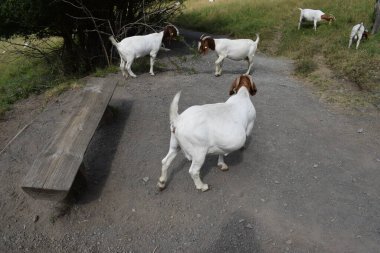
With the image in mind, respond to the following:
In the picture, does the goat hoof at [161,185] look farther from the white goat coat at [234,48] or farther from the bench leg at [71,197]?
the white goat coat at [234,48]

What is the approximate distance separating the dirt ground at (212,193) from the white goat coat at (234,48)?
2.42 metres

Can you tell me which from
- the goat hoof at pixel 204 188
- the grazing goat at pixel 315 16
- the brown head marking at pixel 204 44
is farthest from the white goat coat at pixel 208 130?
the grazing goat at pixel 315 16

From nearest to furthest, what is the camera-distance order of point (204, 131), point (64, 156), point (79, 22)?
point (204, 131)
point (64, 156)
point (79, 22)

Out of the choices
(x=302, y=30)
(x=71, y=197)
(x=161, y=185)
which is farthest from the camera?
(x=302, y=30)

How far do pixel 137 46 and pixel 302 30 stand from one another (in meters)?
9.33

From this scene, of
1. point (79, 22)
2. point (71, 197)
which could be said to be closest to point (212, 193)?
point (71, 197)

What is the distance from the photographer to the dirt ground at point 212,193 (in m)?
4.46

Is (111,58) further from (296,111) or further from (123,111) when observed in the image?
(296,111)

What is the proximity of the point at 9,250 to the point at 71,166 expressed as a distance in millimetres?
1235

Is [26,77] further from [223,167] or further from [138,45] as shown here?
[223,167]

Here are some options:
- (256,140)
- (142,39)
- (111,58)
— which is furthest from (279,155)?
(111,58)

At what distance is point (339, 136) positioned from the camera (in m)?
6.79

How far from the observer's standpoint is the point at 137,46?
30.1 feet

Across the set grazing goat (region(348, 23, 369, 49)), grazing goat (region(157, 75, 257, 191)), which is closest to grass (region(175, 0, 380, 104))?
grazing goat (region(348, 23, 369, 49))
